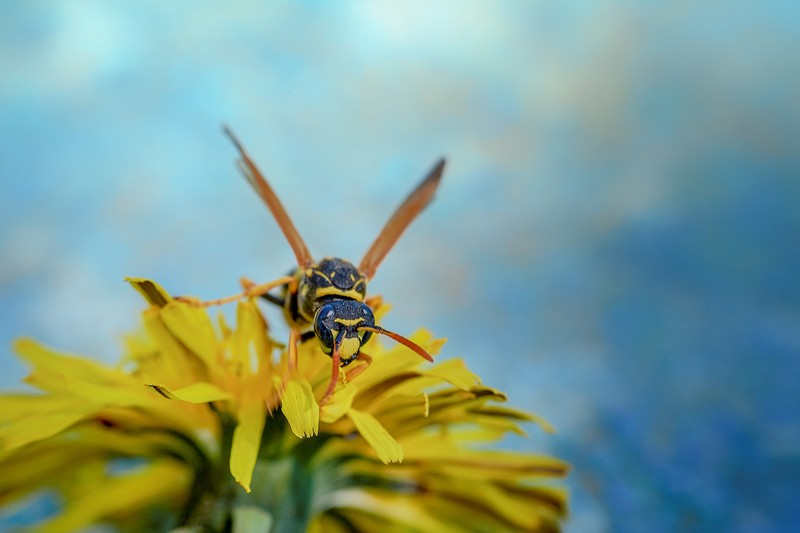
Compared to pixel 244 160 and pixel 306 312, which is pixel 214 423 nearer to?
pixel 306 312

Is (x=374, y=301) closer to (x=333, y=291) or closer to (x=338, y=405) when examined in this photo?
(x=333, y=291)

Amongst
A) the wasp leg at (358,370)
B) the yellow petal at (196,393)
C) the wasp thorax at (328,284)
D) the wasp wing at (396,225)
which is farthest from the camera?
the wasp wing at (396,225)

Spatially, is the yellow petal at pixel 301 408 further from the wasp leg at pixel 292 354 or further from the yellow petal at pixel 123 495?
the yellow petal at pixel 123 495

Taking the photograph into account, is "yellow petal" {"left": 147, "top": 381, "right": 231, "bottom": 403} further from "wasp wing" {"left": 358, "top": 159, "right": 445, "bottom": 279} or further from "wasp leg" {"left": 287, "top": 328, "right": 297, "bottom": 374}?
"wasp wing" {"left": 358, "top": 159, "right": 445, "bottom": 279}

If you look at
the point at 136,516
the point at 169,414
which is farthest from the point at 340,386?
the point at 136,516

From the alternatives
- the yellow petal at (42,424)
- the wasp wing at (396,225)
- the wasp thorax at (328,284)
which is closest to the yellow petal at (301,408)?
the wasp thorax at (328,284)

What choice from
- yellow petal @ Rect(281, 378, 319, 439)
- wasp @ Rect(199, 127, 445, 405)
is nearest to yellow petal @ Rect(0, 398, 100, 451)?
wasp @ Rect(199, 127, 445, 405)

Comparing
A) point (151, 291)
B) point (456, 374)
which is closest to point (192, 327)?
point (151, 291)
